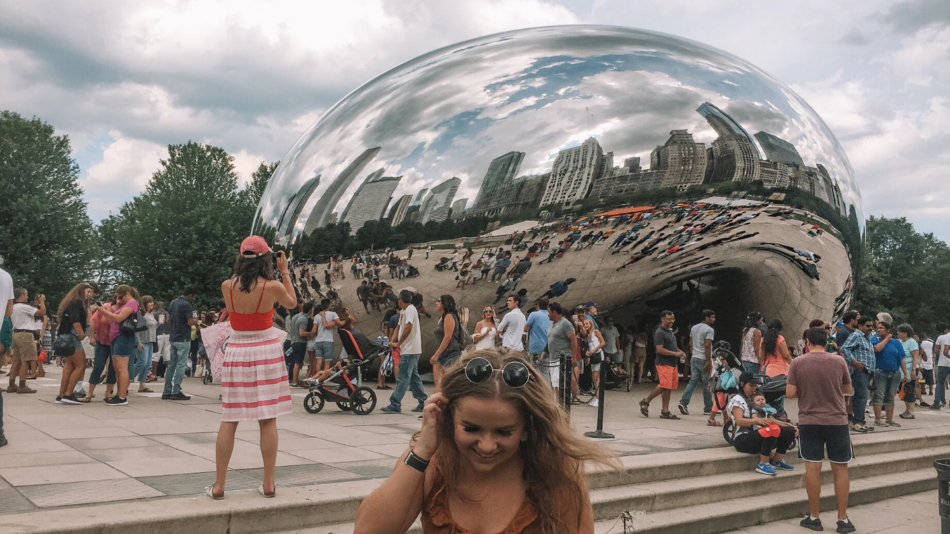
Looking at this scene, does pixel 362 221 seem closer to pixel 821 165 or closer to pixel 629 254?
pixel 629 254

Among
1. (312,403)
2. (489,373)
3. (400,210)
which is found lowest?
(312,403)

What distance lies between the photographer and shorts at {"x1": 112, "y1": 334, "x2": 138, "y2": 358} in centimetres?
889

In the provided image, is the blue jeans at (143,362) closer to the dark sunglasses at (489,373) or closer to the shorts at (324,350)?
the shorts at (324,350)

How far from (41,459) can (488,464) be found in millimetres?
4885

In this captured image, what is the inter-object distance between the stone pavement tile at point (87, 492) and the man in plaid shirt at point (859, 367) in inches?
352

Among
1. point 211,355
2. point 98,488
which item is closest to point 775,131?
point 211,355

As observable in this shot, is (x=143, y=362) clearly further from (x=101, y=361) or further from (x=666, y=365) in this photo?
(x=666, y=365)

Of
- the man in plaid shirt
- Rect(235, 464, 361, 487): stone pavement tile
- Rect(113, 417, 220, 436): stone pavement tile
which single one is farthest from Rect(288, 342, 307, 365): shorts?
the man in plaid shirt

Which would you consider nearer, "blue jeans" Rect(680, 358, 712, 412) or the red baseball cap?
the red baseball cap

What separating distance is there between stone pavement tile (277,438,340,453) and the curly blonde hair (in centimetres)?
472

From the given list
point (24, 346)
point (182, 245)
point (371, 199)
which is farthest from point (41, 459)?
point (182, 245)

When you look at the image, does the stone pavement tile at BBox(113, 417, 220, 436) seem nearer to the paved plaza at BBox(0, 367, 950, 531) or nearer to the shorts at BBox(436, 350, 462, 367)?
the paved plaza at BBox(0, 367, 950, 531)

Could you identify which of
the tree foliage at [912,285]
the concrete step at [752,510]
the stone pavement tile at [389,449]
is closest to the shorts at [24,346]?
the stone pavement tile at [389,449]

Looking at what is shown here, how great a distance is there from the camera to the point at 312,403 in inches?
365
